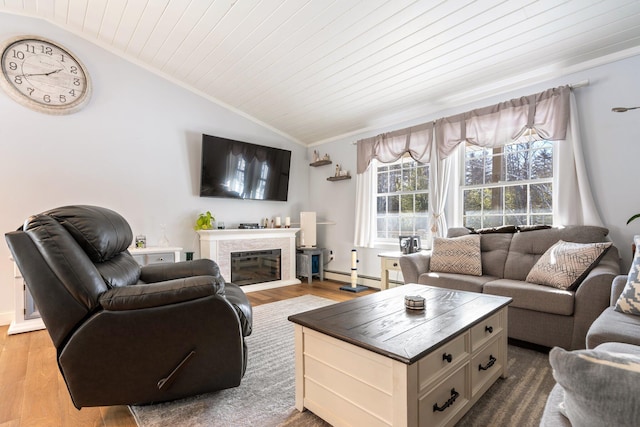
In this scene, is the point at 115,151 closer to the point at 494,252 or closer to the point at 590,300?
the point at 494,252

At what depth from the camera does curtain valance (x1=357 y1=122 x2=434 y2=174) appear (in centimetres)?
373

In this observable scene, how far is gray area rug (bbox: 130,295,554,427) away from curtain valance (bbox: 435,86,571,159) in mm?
2022

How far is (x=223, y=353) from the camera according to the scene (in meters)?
1.52

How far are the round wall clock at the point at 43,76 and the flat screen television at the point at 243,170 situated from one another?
55.3 inches

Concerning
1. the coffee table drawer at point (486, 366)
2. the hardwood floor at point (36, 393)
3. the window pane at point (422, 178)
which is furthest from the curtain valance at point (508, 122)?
the hardwood floor at point (36, 393)

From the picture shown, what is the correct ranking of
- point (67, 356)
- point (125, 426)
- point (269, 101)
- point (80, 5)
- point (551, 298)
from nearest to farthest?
1. point (67, 356)
2. point (125, 426)
3. point (551, 298)
4. point (80, 5)
5. point (269, 101)

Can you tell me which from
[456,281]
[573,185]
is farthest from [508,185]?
[456,281]

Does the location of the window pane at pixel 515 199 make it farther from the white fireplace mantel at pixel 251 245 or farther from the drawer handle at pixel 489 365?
the white fireplace mantel at pixel 251 245

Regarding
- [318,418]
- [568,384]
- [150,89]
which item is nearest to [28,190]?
[150,89]

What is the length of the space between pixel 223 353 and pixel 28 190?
3086 millimetres

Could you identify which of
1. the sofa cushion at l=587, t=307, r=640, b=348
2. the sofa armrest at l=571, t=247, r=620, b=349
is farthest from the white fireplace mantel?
the sofa cushion at l=587, t=307, r=640, b=348

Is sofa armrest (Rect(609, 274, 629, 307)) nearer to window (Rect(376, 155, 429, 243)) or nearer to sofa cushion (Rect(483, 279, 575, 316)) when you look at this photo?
sofa cushion (Rect(483, 279, 575, 316))

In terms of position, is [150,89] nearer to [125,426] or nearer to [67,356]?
[67,356]

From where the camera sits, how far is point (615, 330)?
1.42m
